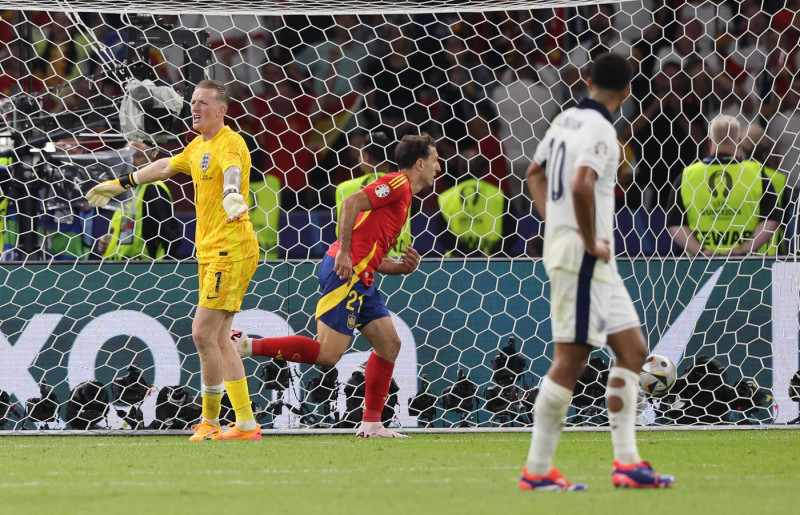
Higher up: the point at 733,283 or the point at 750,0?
the point at 750,0

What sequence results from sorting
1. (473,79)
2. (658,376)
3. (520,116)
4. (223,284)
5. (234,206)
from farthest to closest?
(473,79) < (520,116) < (658,376) < (223,284) < (234,206)

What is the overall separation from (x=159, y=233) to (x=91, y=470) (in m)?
2.97

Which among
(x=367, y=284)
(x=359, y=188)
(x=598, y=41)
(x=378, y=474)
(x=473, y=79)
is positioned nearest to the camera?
(x=378, y=474)

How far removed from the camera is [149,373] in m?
7.11

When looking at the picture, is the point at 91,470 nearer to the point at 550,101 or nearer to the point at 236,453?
the point at 236,453

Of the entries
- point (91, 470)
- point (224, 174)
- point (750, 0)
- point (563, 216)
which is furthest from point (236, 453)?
point (750, 0)

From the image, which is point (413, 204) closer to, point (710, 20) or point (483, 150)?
point (483, 150)

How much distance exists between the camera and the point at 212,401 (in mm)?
6441

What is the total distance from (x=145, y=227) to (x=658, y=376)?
3.51m

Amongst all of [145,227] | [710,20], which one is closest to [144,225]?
[145,227]

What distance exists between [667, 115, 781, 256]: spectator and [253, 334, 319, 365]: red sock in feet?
9.00

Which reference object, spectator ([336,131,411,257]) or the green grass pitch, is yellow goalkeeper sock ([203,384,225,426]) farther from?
spectator ([336,131,411,257])

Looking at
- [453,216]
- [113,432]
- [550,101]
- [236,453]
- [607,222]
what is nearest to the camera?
[607,222]

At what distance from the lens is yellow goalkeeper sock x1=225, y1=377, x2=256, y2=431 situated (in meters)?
6.39
